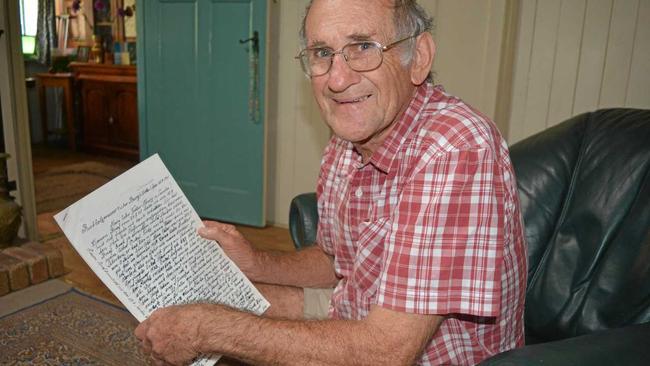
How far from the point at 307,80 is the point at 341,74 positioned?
2.07 metres

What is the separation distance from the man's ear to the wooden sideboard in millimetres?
4212

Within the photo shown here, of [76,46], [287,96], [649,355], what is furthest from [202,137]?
[76,46]

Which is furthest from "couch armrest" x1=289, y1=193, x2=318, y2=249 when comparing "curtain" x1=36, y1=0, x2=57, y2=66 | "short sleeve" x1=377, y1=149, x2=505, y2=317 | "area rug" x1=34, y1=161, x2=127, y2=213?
"curtain" x1=36, y1=0, x2=57, y2=66

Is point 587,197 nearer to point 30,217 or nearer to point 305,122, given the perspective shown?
point 305,122

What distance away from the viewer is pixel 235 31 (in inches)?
115

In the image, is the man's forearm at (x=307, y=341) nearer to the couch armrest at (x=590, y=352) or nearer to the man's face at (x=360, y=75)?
the couch armrest at (x=590, y=352)

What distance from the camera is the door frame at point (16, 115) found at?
8.00 feet

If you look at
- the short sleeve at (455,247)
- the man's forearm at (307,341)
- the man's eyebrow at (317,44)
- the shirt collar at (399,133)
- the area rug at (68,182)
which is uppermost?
the man's eyebrow at (317,44)

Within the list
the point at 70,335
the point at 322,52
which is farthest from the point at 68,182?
the point at 322,52

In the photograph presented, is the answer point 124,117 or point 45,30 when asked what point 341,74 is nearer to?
point 124,117

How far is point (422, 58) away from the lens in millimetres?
974

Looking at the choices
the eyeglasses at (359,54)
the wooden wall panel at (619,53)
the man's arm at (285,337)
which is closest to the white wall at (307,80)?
the wooden wall panel at (619,53)

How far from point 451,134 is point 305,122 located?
89.8 inches

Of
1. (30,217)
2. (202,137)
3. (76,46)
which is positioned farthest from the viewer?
(76,46)
